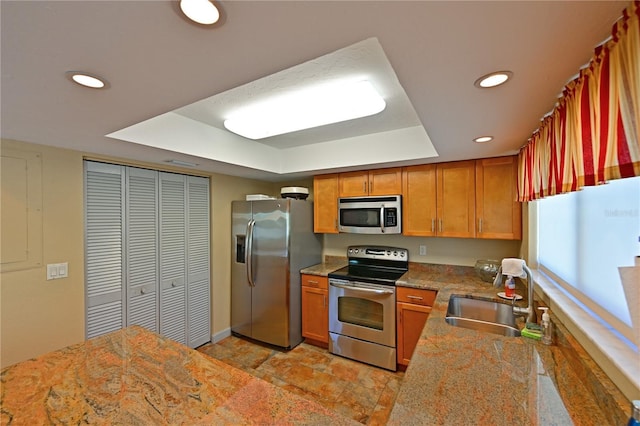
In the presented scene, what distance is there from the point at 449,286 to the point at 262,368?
2.07 meters

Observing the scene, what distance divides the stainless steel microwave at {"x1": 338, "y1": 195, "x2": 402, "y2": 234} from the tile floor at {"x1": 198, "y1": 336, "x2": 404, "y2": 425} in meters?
1.45

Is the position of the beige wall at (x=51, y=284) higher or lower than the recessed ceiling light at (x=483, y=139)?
lower

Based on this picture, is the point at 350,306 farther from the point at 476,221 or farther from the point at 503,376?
the point at 503,376

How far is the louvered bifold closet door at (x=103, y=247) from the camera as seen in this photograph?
228 centimetres

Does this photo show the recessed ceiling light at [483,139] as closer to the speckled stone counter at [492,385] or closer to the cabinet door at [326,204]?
the speckled stone counter at [492,385]

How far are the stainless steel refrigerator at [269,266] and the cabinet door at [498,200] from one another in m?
1.94

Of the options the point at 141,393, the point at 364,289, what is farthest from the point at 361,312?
the point at 141,393

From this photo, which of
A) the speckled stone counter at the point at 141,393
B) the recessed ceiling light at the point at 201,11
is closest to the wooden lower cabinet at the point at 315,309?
the speckled stone counter at the point at 141,393

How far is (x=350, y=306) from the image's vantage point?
2.97m

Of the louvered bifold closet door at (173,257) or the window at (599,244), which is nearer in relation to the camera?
the window at (599,244)

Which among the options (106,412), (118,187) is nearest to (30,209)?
(118,187)

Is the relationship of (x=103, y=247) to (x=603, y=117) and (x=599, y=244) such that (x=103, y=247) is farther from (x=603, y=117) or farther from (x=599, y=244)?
(x=599, y=244)

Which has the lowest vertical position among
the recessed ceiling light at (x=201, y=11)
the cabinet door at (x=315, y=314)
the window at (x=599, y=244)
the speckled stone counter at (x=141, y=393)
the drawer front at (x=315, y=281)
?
the cabinet door at (x=315, y=314)

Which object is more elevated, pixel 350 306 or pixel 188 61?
pixel 188 61
